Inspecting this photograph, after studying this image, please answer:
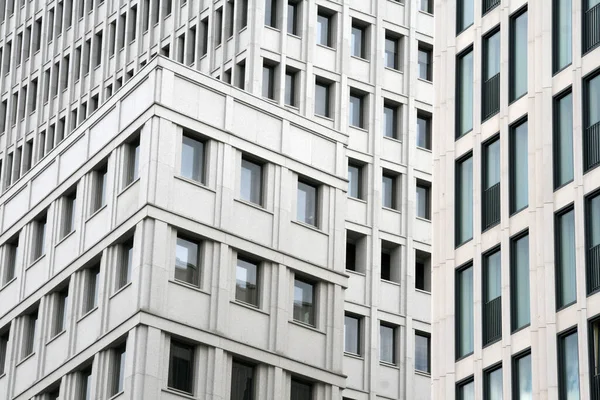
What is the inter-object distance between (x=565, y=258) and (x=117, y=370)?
20866 millimetres

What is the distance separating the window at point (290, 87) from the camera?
7869cm

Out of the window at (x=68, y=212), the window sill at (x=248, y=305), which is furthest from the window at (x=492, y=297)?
the window at (x=68, y=212)

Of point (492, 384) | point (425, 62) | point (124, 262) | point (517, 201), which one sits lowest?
point (492, 384)

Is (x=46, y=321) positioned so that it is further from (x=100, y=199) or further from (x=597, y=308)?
(x=597, y=308)

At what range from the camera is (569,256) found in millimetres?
47344

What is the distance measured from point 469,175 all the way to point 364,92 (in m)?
28.3

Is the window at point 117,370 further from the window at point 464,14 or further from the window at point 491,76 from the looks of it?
the window at point 464,14

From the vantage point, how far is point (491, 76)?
5344cm

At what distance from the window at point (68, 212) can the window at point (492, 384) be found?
24.7 meters

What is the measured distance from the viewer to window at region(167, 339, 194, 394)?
60781mm

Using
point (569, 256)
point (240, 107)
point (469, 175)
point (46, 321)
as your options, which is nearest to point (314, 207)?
point (240, 107)

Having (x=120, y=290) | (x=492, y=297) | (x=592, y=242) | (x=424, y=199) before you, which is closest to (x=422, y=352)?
(x=424, y=199)

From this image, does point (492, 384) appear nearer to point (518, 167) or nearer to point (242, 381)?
point (518, 167)

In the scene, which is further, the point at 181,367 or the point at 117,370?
the point at 117,370
